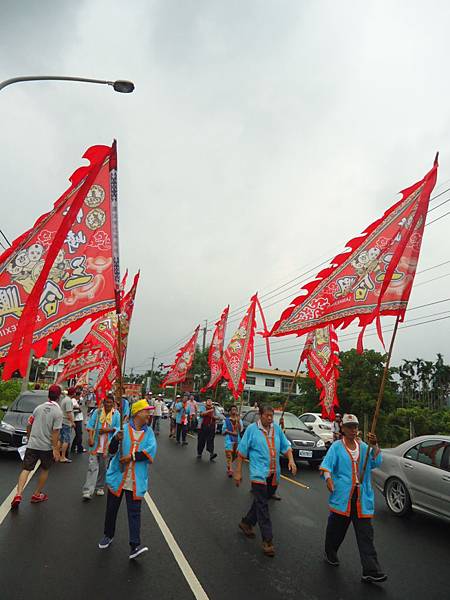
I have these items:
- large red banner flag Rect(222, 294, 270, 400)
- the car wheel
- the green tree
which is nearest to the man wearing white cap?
the car wheel

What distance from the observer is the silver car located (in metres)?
6.23

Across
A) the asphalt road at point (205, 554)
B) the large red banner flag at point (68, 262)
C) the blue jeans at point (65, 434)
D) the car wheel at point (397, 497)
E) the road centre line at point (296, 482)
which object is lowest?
the road centre line at point (296, 482)

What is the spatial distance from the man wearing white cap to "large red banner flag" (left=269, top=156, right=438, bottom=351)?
117 cm

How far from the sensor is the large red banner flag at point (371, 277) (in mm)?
5445

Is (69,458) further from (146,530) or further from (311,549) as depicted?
(311,549)

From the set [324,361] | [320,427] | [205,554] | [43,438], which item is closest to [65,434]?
[43,438]

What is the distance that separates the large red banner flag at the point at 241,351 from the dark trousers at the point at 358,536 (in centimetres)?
758

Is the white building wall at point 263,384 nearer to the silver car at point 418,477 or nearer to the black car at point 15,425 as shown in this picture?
the black car at point 15,425

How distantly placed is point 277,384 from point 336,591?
62.6 meters

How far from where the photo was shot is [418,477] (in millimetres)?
6684

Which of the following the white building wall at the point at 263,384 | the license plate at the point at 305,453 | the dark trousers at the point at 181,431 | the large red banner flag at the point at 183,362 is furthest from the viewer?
the white building wall at the point at 263,384

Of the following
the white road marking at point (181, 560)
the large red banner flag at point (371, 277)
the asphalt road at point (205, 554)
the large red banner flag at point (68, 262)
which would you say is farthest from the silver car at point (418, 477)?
the large red banner flag at point (68, 262)

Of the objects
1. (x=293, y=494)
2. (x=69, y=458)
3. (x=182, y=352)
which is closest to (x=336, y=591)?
(x=293, y=494)

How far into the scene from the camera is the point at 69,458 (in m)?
10.5
